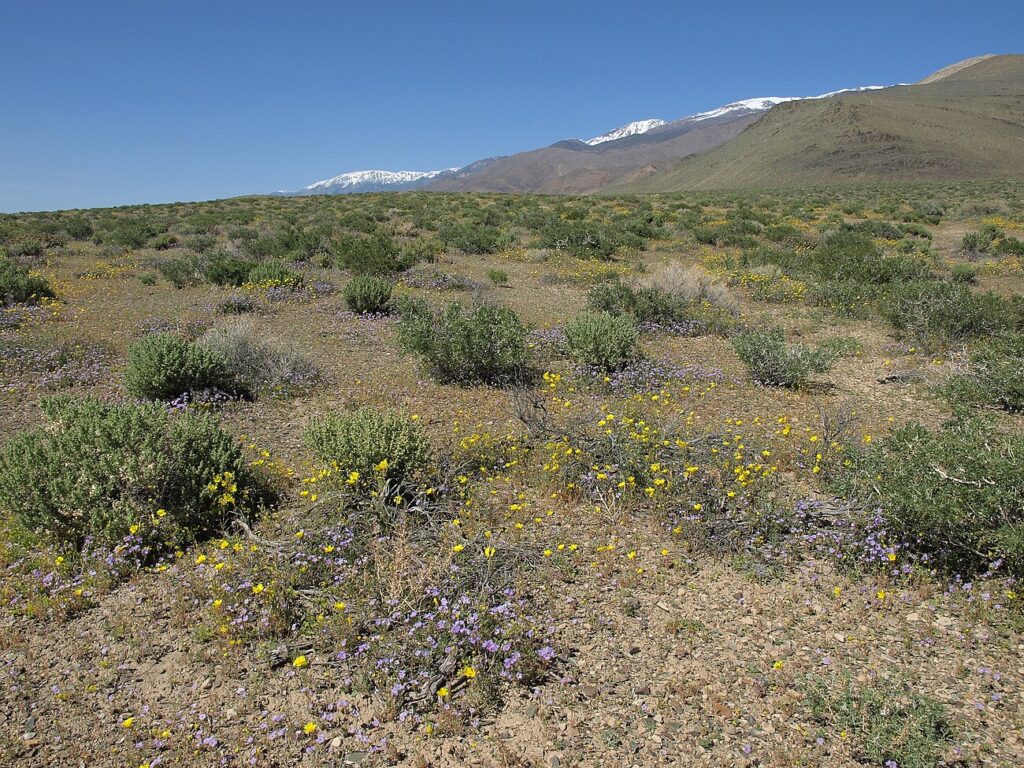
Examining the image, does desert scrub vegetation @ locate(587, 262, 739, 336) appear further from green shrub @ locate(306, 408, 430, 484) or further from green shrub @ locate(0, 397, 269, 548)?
green shrub @ locate(0, 397, 269, 548)

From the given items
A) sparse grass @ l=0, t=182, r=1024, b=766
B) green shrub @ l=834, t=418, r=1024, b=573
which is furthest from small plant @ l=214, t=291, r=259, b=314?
green shrub @ l=834, t=418, r=1024, b=573

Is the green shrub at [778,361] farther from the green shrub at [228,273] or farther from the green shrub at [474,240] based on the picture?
the green shrub at [474,240]

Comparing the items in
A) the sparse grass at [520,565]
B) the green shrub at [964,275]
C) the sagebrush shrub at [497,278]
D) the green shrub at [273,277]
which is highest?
the green shrub at [273,277]

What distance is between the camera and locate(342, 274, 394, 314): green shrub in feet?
37.9

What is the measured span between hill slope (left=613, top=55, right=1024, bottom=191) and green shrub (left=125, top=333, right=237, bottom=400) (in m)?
77.3

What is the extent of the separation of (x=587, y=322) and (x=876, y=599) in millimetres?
5510

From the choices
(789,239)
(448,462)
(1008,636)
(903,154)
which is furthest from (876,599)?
(903,154)

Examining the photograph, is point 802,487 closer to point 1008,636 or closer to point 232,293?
point 1008,636

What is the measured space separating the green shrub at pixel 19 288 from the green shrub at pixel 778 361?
13295 mm

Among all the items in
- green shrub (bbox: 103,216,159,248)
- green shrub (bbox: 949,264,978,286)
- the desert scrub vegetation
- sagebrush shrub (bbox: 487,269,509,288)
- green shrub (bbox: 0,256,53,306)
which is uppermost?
green shrub (bbox: 103,216,159,248)

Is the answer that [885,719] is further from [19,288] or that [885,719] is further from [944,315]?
[19,288]

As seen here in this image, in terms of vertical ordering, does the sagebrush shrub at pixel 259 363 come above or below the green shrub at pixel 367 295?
below

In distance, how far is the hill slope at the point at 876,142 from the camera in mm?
68125

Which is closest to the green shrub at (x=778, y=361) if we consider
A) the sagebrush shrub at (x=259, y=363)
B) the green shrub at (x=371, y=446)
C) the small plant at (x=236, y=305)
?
the green shrub at (x=371, y=446)
